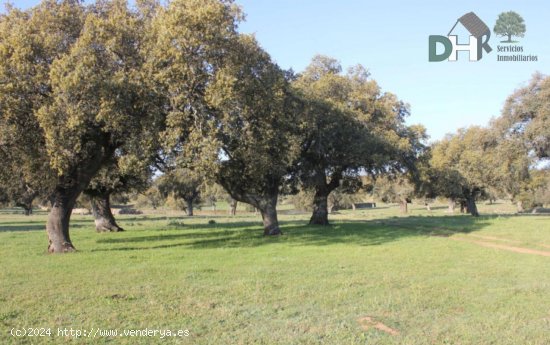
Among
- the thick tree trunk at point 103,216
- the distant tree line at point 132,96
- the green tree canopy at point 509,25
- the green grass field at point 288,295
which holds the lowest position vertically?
the green grass field at point 288,295

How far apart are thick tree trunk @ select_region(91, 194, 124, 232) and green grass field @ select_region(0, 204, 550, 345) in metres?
15.8

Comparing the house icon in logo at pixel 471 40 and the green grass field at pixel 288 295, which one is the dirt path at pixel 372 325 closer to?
the green grass field at pixel 288 295

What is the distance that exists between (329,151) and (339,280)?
2211 centimetres

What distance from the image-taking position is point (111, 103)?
16.6 m

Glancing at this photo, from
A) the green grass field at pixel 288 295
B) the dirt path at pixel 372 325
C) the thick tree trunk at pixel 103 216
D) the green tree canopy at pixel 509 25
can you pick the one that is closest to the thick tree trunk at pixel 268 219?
the green grass field at pixel 288 295

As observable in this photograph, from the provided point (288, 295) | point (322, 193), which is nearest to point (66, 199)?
point (288, 295)

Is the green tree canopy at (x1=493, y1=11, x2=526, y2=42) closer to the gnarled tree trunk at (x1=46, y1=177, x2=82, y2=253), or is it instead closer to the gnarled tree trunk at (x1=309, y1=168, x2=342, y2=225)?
the gnarled tree trunk at (x1=309, y1=168, x2=342, y2=225)

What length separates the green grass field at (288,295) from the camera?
285 inches

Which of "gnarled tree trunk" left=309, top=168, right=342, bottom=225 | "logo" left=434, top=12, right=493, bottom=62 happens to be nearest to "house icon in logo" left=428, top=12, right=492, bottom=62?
"logo" left=434, top=12, right=493, bottom=62

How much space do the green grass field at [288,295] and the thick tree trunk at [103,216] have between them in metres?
15.8

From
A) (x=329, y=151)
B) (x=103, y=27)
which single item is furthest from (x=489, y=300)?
(x=329, y=151)

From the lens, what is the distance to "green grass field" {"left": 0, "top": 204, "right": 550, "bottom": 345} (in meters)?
7.24

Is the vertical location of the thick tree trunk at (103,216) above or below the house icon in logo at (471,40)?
below

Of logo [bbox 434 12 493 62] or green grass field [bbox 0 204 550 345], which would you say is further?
logo [bbox 434 12 493 62]
